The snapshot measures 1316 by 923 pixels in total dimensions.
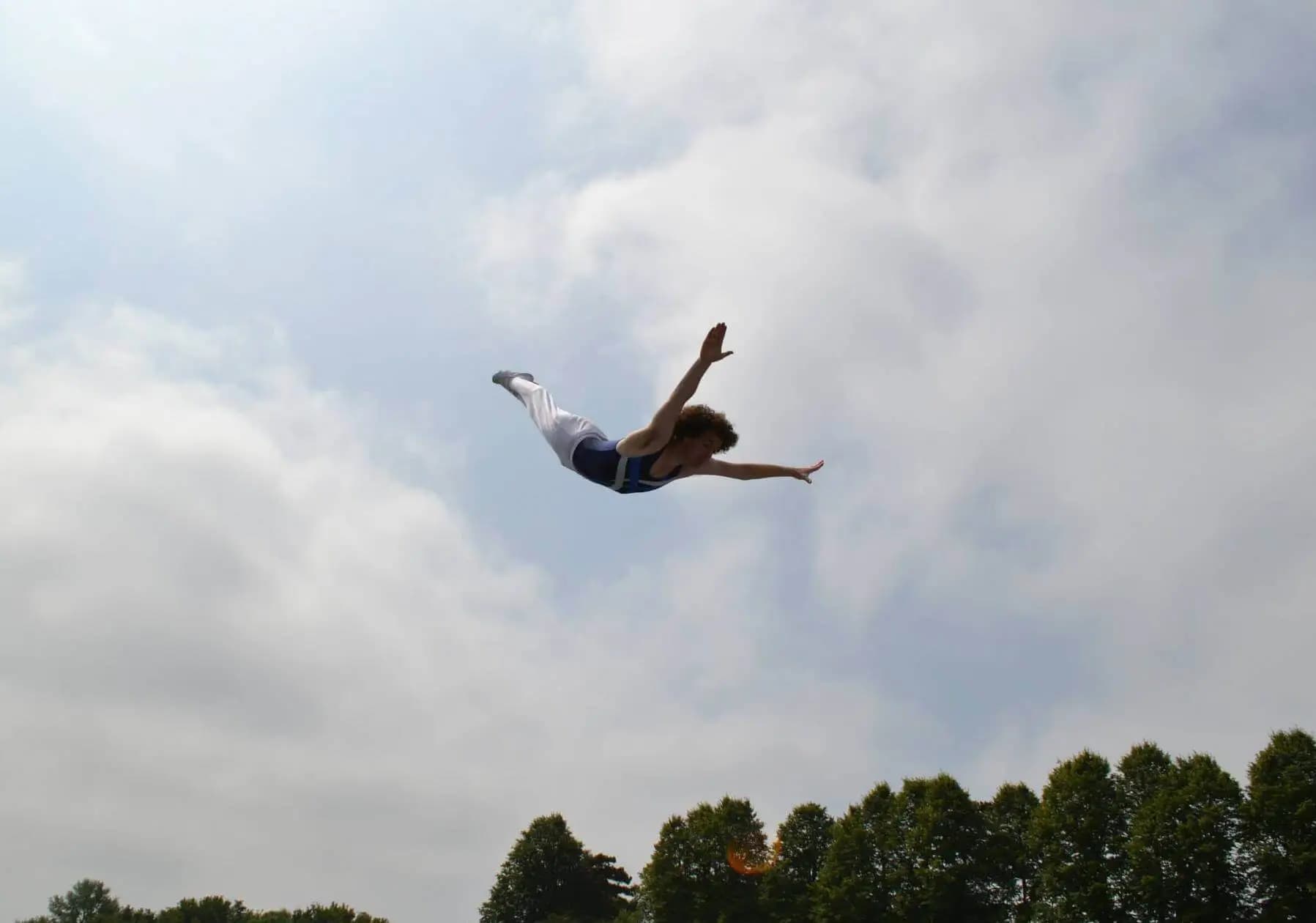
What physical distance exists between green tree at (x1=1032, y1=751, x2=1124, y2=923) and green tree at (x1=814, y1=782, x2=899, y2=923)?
6.66 m

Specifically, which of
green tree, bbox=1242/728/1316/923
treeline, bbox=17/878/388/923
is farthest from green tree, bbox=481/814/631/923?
green tree, bbox=1242/728/1316/923

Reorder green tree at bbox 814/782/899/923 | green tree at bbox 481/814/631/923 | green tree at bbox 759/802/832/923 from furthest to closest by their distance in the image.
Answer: green tree at bbox 481/814/631/923 < green tree at bbox 759/802/832/923 < green tree at bbox 814/782/899/923

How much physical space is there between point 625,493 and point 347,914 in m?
72.4

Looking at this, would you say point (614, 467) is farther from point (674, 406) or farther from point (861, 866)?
point (861, 866)

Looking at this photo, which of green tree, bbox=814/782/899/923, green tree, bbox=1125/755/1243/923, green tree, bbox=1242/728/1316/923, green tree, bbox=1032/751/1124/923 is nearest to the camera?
green tree, bbox=1242/728/1316/923

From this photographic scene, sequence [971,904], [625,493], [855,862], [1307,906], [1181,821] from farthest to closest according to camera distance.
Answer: [855,862] → [971,904] → [1181,821] → [1307,906] → [625,493]

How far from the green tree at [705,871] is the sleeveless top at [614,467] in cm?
4174

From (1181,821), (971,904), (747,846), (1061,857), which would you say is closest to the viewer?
(1181,821)

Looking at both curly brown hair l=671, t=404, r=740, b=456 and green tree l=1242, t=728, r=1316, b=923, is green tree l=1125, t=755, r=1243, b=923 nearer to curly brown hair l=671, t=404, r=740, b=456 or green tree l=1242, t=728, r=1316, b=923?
green tree l=1242, t=728, r=1316, b=923

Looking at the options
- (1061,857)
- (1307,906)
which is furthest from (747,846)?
(1307,906)

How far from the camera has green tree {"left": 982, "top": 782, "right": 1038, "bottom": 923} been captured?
35.6 metres

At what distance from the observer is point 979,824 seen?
37344mm

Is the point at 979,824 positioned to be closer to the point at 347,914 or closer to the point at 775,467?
the point at 775,467

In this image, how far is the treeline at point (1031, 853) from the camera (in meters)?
29.0
